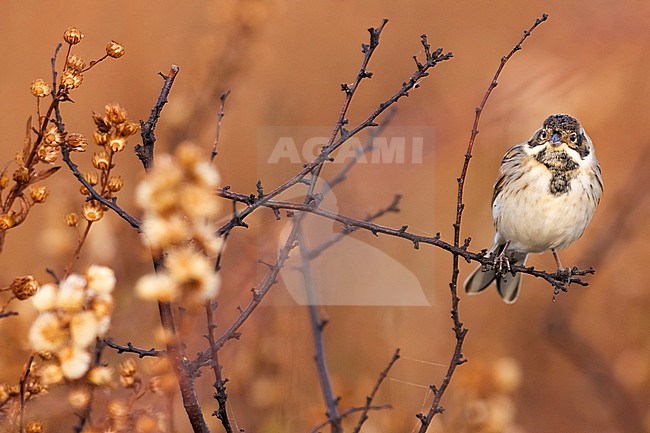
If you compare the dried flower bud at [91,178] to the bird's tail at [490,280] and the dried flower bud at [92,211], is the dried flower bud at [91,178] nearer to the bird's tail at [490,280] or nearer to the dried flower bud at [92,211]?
the dried flower bud at [92,211]

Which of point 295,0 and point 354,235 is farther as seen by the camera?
point 295,0

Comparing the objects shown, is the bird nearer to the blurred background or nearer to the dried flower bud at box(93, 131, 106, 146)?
the blurred background

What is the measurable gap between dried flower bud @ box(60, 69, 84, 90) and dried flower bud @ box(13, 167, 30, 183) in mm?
80

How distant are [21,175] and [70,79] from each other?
0.30 ft

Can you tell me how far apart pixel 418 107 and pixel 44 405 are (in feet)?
4.47

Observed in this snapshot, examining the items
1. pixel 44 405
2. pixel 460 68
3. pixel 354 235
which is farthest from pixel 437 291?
pixel 44 405

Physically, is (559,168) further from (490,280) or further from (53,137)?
(53,137)

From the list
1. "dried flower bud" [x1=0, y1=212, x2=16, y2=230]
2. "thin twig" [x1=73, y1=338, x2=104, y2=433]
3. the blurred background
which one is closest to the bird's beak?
the blurred background

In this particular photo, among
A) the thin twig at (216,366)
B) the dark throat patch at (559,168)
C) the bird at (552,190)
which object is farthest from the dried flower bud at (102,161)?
the dark throat patch at (559,168)

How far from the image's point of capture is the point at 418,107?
220 centimetres

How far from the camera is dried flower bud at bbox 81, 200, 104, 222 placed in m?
0.75

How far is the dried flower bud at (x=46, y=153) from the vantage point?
0.76m

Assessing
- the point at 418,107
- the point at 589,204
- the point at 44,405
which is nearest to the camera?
the point at 44,405

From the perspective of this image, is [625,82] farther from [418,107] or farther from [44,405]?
[44,405]
